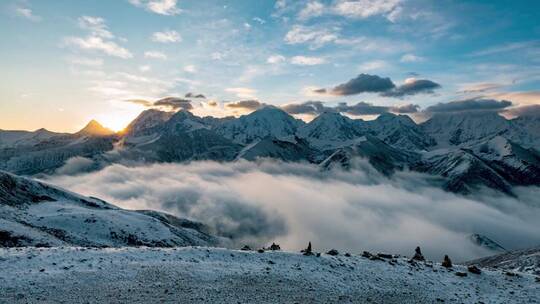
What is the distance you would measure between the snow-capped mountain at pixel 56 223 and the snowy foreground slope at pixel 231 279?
155 feet

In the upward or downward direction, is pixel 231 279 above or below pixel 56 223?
above

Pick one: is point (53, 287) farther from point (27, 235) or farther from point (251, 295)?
point (27, 235)

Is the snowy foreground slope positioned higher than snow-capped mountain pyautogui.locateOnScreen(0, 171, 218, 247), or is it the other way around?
the snowy foreground slope

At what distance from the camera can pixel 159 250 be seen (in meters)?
33.8

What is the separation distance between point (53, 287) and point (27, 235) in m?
55.5

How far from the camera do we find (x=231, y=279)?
1131 inches

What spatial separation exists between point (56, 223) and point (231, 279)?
75725 mm

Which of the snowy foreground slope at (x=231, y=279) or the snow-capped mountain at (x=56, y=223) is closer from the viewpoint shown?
the snowy foreground slope at (x=231, y=279)

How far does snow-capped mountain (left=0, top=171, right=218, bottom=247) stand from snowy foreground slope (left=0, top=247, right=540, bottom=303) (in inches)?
1858

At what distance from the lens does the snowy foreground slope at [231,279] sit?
988 inches

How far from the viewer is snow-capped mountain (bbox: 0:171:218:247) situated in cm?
7481

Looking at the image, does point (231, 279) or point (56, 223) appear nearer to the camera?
point (231, 279)

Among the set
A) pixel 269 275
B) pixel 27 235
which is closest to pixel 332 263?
pixel 269 275

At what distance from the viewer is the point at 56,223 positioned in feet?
299
